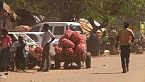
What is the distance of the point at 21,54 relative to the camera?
59.2 feet

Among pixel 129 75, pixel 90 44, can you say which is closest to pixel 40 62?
pixel 129 75

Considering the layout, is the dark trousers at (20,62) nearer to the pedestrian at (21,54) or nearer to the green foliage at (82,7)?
the pedestrian at (21,54)

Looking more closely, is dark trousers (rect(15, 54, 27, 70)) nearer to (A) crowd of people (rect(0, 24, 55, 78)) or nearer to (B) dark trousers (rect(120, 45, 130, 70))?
(A) crowd of people (rect(0, 24, 55, 78))

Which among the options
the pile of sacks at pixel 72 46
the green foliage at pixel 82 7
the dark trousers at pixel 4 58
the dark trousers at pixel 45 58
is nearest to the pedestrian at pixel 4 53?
the dark trousers at pixel 4 58

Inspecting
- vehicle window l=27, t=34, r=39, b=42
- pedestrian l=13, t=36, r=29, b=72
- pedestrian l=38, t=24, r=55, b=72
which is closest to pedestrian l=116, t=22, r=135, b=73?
pedestrian l=38, t=24, r=55, b=72

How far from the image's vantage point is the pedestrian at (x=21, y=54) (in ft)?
59.4

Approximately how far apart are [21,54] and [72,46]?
2.30 metres

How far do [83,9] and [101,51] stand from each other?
3323 millimetres

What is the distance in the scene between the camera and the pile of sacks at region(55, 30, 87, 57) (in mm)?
19250

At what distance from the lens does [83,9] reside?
34625 mm

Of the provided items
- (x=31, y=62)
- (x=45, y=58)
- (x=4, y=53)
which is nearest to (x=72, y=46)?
(x=31, y=62)

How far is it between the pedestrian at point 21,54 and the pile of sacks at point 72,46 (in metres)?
1.65

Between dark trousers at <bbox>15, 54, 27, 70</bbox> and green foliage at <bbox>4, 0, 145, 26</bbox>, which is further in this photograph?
green foliage at <bbox>4, 0, 145, 26</bbox>

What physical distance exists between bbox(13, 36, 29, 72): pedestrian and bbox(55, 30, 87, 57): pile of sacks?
5.41 ft
